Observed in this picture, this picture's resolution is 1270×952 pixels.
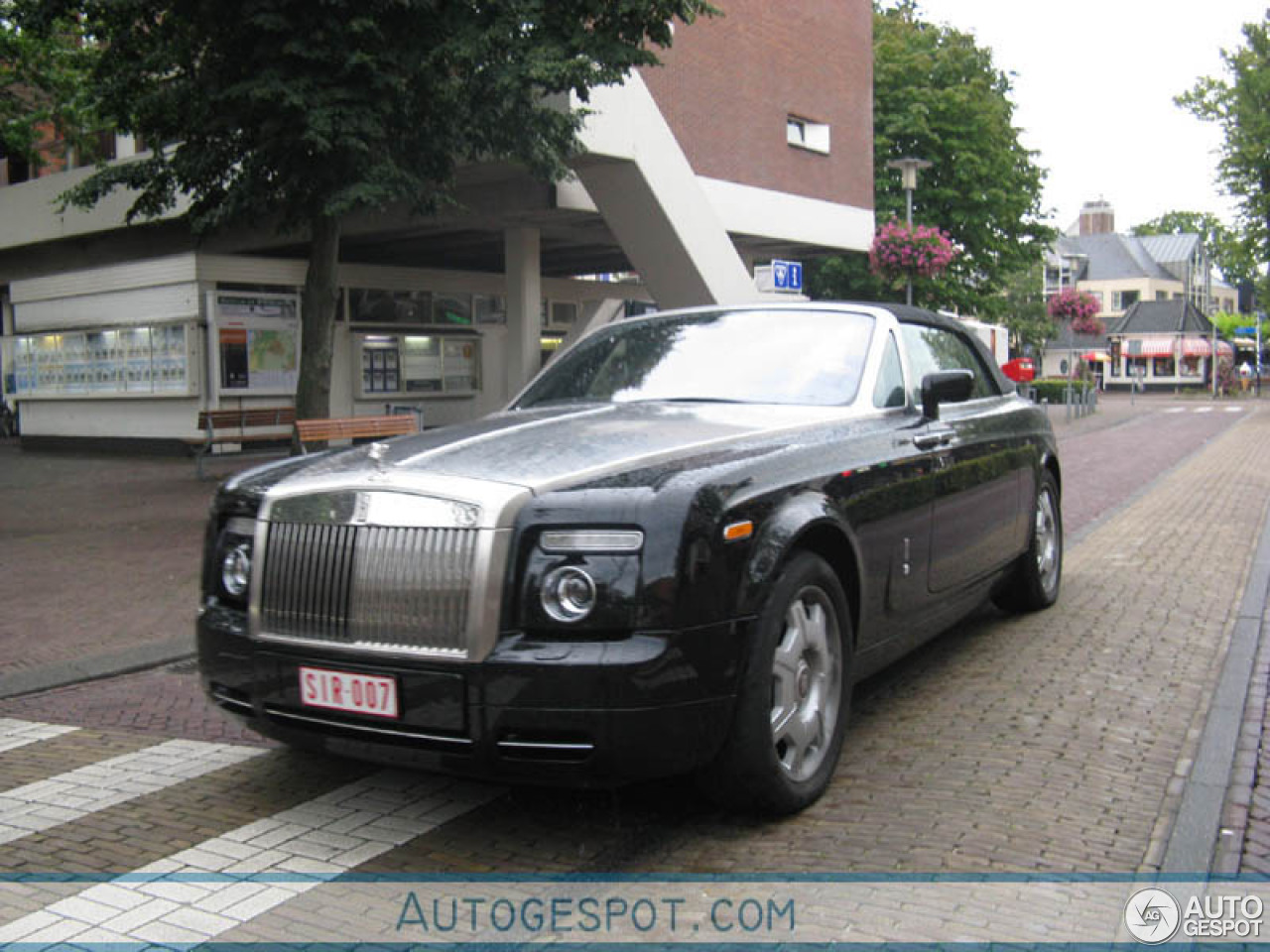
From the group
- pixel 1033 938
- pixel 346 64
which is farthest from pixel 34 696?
pixel 346 64

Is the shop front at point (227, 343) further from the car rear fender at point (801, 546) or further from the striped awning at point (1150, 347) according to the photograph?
the striped awning at point (1150, 347)

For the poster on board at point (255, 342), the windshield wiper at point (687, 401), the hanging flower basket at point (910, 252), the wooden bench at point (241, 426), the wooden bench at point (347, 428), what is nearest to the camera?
the windshield wiper at point (687, 401)

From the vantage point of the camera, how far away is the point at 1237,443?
23.9m

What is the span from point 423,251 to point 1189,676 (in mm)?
23446

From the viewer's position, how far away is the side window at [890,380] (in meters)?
4.99

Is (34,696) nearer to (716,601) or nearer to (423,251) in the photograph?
(716,601)

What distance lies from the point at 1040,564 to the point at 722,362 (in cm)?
289

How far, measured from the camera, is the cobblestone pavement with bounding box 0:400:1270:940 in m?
3.55

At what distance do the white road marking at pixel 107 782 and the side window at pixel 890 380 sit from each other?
2847 millimetres

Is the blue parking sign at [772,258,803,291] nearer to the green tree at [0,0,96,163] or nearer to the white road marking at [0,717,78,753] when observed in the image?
the green tree at [0,0,96,163]

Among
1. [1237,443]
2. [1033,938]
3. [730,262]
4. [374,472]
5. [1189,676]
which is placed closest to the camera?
[1033,938]

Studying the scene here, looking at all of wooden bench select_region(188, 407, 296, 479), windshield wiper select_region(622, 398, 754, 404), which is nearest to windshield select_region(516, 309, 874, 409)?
windshield wiper select_region(622, 398, 754, 404)

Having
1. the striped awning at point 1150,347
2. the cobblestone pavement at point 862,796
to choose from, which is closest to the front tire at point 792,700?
the cobblestone pavement at point 862,796

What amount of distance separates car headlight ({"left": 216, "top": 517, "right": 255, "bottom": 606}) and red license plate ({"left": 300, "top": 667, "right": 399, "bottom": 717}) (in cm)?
45
